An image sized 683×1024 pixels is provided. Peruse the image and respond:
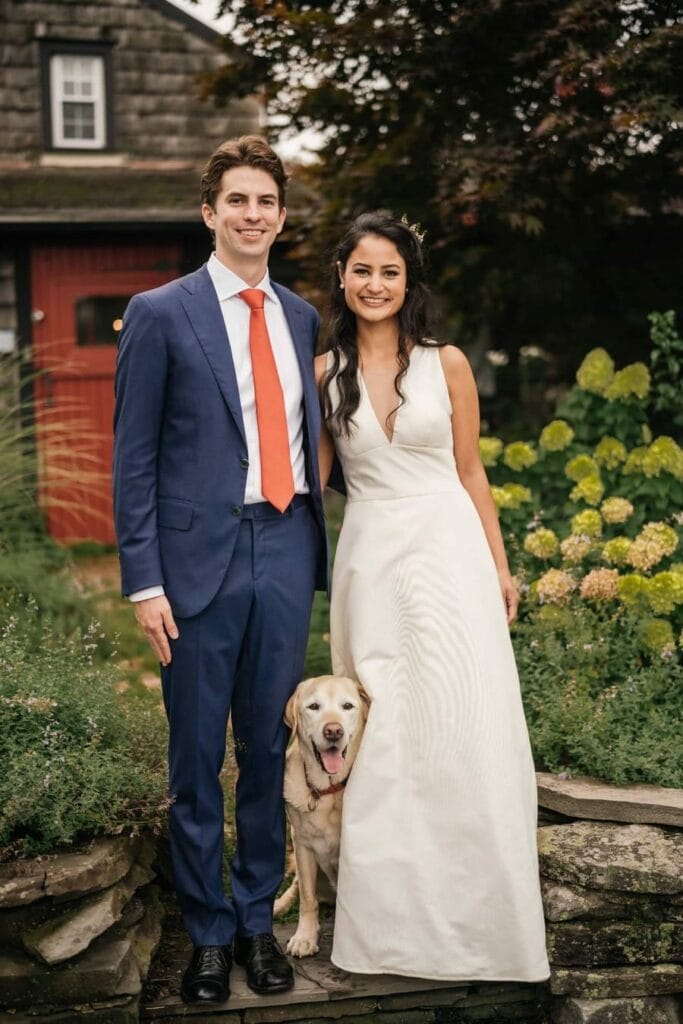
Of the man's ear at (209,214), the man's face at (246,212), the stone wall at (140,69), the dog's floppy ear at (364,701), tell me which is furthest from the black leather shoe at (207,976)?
the stone wall at (140,69)

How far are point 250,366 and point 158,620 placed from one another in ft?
2.46

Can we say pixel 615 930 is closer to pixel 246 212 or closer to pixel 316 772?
pixel 316 772

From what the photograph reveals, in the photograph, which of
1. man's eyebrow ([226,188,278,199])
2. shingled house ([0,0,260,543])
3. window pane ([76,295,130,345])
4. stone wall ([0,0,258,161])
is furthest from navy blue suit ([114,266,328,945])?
stone wall ([0,0,258,161])

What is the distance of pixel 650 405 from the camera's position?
5.62m

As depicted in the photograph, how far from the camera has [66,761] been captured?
10.9 feet

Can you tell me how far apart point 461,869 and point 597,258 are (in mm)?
4313

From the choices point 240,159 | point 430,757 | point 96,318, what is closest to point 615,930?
point 430,757

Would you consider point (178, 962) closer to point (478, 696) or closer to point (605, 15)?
point (478, 696)

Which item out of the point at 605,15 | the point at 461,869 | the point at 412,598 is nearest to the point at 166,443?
the point at 412,598

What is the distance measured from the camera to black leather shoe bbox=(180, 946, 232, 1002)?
10.4 ft

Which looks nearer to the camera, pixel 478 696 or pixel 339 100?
pixel 478 696

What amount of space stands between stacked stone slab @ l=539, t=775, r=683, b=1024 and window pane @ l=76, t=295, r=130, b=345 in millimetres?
7823

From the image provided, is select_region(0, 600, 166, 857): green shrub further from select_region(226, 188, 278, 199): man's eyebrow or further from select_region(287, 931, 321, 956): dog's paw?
select_region(226, 188, 278, 199): man's eyebrow

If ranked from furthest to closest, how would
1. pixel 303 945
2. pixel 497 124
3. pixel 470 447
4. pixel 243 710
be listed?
pixel 497 124 < pixel 470 447 < pixel 303 945 < pixel 243 710
